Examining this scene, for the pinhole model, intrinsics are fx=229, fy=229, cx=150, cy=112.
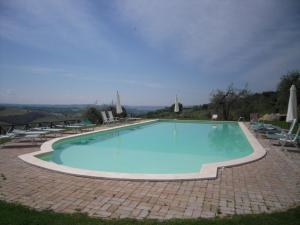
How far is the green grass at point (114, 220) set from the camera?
9.63 feet

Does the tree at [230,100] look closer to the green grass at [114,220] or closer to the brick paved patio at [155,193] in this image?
the brick paved patio at [155,193]

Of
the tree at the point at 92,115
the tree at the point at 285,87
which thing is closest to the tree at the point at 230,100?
the tree at the point at 285,87

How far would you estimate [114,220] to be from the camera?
10.0 feet

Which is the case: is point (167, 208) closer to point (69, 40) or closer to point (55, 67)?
point (69, 40)

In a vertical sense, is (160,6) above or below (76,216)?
above

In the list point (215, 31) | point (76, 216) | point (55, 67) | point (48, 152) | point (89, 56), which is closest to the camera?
point (76, 216)

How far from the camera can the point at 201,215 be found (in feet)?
10.6

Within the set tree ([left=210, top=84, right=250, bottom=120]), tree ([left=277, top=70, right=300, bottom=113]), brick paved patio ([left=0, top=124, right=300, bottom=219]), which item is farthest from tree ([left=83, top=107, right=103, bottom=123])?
tree ([left=277, top=70, right=300, bottom=113])

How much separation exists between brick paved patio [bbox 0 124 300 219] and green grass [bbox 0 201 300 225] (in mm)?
195

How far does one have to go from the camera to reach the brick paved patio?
11.2ft

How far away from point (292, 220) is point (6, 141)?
34.1 feet

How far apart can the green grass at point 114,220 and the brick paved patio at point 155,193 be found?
0.20 m

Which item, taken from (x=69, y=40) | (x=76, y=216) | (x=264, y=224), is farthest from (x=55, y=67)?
(x=264, y=224)

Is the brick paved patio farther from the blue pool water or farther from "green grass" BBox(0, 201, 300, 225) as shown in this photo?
the blue pool water
